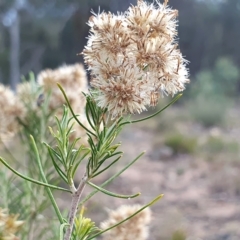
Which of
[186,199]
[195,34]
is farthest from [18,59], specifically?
[186,199]

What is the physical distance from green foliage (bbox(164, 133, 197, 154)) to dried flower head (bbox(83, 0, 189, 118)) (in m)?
6.14

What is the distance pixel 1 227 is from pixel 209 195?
4.40m

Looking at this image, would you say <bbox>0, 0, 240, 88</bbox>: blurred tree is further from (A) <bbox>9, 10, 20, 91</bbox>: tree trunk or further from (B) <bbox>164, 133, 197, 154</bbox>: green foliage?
(B) <bbox>164, 133, 197, 154</bbox>: green foliage

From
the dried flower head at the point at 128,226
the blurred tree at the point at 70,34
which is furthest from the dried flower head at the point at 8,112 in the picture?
the blurred tree at the point at 70,34

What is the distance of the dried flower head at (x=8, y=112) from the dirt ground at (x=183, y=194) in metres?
2.13

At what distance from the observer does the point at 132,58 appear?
1.58 feet

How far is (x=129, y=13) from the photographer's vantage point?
500 mm

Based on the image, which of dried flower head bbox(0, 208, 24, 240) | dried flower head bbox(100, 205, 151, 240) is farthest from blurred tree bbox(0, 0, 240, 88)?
dried flower head bbox(0, 208, 24, 240)

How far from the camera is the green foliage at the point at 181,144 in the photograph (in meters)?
6.58

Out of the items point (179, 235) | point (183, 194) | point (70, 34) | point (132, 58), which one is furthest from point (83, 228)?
point (70, 34)

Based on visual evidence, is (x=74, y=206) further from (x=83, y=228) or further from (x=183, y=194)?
(x=183, y=194)

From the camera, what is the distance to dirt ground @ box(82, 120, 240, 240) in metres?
3.72

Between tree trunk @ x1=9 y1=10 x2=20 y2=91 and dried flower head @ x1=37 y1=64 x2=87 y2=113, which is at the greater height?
tree trunk @ x1=9 y1=10 x2=20 y2=91

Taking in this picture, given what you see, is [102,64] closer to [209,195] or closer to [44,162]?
[44,162]
